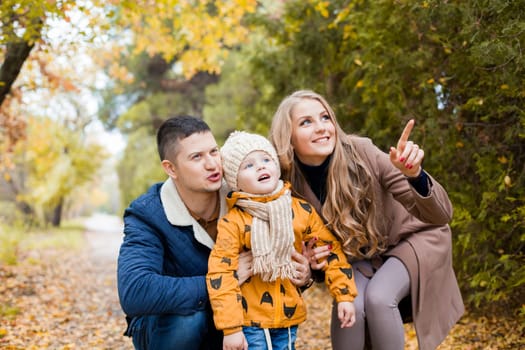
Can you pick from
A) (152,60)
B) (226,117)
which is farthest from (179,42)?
(152,60)

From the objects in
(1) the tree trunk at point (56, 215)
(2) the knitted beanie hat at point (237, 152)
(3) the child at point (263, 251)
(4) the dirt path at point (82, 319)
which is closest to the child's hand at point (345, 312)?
(3) the child at point (263, 251)

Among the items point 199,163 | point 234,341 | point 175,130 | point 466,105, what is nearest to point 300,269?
point 234,341

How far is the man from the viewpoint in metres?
2.30

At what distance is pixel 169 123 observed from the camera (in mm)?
2660

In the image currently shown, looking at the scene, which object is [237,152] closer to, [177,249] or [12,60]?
[177,249]

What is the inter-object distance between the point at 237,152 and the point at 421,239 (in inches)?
42.7

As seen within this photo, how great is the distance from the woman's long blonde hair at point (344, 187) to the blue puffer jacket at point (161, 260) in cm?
62

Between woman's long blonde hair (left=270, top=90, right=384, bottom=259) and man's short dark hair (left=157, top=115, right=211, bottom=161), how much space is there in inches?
17.2

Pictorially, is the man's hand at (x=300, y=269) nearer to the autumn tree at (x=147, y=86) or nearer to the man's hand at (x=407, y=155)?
the man's hand at (x=407, y=155)

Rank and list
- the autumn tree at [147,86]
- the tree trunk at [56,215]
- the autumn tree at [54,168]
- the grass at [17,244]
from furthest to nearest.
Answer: the tree trunk at [56,215] → the autumn tree at [54,168] → the autumn tree at [147,86] → the grass at [17,244]

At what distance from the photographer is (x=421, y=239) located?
8.82 feet

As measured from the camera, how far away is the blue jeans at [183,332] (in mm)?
2385

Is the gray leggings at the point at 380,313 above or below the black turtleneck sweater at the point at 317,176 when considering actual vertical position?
below

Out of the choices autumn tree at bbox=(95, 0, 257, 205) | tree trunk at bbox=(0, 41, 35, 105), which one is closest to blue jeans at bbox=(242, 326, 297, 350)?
tree trunk at bbox=(0, 41, 35, 105)
